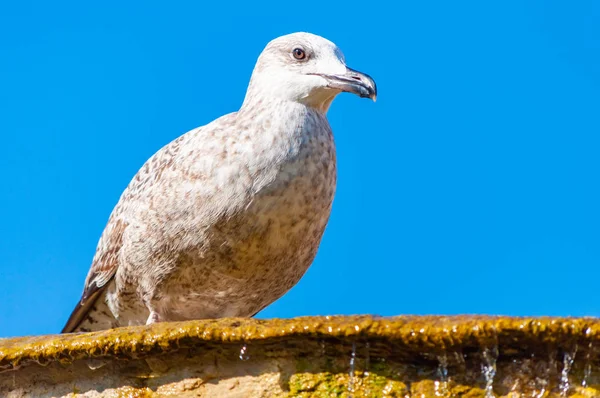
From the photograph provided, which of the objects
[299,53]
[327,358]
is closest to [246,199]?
[299,53]

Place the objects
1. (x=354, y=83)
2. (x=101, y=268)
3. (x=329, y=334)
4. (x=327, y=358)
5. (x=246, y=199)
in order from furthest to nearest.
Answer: (x=101, y=268), (x=354, y=83), (x=246, y=199), (x=327, y=358), (x=329, y=334)

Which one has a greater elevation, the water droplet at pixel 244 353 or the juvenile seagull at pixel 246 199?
the juvenile seagull at pixel 246 199

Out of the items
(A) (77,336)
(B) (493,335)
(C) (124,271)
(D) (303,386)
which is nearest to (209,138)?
(C) (124,271)

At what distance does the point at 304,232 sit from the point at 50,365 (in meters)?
2.14

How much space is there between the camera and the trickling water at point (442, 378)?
14.8 feet

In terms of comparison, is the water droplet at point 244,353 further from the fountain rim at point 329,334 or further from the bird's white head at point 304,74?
the bird's white head at point 304,74

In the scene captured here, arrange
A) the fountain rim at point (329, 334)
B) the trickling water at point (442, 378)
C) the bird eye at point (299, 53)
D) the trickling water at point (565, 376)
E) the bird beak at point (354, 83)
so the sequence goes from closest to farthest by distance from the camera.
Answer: the fountain rim at point (329, 334), the trickling water at point (565, 376), the trickling water at point (442, 378), the bird beak at point (354, 83), the bird eye at point (299, 53)

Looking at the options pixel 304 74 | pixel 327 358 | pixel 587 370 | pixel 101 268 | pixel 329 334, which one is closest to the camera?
pixel 587 370

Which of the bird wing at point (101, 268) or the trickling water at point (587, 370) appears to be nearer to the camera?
the trickling water at point (587, 370)

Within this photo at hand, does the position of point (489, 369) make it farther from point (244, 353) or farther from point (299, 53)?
point (299, 53)

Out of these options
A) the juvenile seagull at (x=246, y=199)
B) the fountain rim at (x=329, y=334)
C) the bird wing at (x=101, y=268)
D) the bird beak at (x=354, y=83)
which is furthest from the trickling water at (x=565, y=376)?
the bird wing at (x=101, y=268)

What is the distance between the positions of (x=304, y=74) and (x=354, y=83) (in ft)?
1.48

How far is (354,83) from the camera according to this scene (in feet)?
22.3

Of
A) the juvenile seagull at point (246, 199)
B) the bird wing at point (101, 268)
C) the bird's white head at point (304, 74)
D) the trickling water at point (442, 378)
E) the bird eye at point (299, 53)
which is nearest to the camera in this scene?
the trickling water at point (442, 378)
